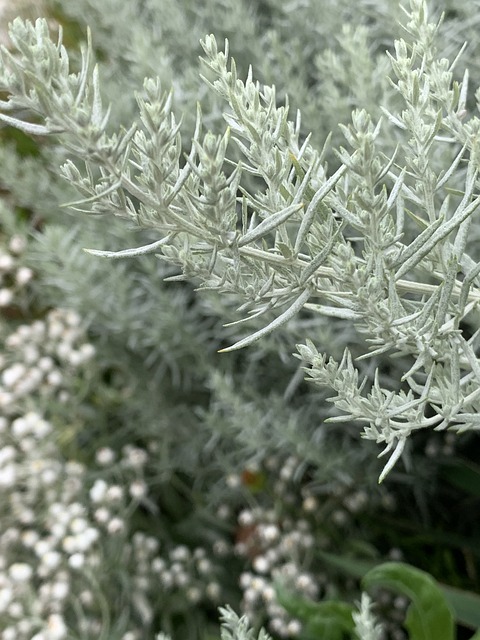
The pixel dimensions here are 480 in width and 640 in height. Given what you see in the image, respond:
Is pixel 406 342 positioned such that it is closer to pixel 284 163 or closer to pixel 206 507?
pixel 284 163

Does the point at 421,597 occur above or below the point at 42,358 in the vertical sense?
above

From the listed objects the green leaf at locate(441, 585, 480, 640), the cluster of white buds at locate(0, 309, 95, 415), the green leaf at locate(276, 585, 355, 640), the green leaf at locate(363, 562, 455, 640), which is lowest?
the cluster of white buds at locate(0, 309, 95, 415)

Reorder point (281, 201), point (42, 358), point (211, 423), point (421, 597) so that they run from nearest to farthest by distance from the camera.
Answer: point (281, 201)
point (421, 597)
point (211, 423)
point (42, 358)

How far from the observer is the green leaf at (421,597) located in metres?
0.71

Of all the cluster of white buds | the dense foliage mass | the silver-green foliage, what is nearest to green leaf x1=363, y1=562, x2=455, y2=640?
the dense foliage mass

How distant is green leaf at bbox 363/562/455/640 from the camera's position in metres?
0.71

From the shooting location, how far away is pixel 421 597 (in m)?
0.71

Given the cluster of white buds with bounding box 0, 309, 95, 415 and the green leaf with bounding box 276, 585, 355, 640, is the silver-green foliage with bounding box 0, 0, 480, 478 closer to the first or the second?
the green leaf with bounding box 276, 585, 355, 640

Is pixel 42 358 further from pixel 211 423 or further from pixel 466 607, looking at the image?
pixel 466 607

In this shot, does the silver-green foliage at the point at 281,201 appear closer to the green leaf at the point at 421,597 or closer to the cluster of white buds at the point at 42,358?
the green leaf at the point at 421,597

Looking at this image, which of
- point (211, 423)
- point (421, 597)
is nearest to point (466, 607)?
point (421, 597)

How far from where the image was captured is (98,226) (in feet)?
3.24

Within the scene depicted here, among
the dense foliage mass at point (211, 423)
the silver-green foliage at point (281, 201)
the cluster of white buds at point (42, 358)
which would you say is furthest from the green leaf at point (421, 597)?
the cluster of white buds at point (42, 358)

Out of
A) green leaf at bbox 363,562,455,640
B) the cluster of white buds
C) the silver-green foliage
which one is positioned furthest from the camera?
the cluster of white buds
